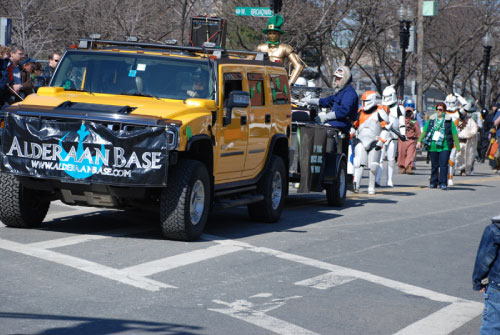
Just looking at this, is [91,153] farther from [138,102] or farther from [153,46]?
[153,46]

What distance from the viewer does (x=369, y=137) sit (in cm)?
1831

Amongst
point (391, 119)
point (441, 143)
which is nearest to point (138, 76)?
point (391, 119)

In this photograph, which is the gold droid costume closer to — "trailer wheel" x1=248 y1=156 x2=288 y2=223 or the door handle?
"trailer wheel" x1=248 y1=156 x2=288 y2=223

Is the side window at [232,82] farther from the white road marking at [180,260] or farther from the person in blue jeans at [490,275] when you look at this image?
the person in blue jeans at [490,275]

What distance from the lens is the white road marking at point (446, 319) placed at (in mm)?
7316

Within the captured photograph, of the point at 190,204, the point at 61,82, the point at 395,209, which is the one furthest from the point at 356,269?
the point at 395,209

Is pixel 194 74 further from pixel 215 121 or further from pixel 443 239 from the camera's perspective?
pixel 443 239

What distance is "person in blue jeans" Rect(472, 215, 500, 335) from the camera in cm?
606

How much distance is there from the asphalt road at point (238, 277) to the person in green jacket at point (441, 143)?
24.4 feet

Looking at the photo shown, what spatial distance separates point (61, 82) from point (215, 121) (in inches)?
77.8

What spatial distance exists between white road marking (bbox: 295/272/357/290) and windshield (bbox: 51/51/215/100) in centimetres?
295

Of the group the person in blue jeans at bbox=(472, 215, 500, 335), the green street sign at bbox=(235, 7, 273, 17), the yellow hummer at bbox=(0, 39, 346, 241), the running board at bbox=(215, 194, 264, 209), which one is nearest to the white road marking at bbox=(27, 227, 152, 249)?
Result: the yellow hummer at bbox=(0, 39, 346, 241)

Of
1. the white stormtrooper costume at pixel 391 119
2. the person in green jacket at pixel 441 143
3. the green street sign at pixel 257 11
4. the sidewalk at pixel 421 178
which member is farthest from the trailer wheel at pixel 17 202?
the person in green jacket at pixel 441 143

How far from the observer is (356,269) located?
9.76m
